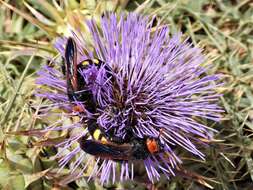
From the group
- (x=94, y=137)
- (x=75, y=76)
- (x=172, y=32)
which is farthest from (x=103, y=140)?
(x=172, y=32)

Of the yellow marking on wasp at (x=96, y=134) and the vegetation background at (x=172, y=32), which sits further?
the vegetation background at (x=172, y=32)

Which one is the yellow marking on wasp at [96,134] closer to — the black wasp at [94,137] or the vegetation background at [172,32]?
the black wasp at [94,137]

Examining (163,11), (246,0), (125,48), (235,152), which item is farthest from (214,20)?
(125,48)

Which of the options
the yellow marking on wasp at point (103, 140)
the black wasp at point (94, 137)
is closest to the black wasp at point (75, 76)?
the black wasp at point (94, 137)

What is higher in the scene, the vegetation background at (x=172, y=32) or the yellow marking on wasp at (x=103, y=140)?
the vegetation background at (x=172, y=32)

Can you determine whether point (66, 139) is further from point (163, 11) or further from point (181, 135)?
point (163, 11)

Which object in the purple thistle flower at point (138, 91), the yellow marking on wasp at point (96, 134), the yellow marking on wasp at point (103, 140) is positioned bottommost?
the yellow marking on wasp at point (103, 140)
